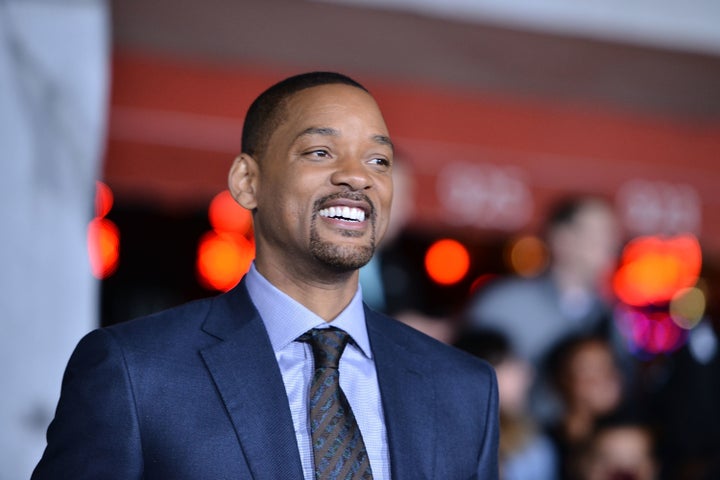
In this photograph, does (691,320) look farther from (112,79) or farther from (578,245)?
(112,79)

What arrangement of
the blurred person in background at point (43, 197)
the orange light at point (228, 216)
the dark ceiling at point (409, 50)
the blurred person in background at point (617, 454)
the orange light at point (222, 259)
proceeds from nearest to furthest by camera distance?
the blurred person in background at point (43, 197), the blurred person in background at point (617, 454), the dark ceiling at point (409, 50), the orange light at point (228, 216), the orange light at point (222, 259)

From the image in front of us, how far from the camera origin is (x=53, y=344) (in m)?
3.40

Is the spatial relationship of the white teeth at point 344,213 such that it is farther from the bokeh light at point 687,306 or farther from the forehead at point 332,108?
the bokeh light at point 687,306

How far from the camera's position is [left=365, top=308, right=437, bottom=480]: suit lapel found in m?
1.78

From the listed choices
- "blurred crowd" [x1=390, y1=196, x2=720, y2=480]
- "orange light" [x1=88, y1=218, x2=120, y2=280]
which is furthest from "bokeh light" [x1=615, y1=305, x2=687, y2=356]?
"blurred crowd" [x1=390, y1=196, x2=720, y2=480]

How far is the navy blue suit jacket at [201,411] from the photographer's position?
1.63 m

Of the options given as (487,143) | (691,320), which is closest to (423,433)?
(487,143)

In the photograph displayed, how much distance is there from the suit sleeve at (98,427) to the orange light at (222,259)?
5664mm

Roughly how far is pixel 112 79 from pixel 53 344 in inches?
60.2

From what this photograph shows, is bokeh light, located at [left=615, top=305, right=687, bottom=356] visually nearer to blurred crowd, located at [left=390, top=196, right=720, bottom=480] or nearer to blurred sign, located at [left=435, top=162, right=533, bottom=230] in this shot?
blurred sign, located at [left=435, top=162, right=533, bottom=230]

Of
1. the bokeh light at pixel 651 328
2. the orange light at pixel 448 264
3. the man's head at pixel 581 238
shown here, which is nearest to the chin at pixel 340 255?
the man's head at pixel 581 238

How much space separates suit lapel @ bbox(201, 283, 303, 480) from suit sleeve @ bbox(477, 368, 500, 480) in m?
0.41

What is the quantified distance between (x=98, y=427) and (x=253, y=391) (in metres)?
0.25

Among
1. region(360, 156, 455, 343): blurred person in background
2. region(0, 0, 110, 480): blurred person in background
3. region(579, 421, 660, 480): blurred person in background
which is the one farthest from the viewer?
region(579, 421, 660, 480): blurred person in background
